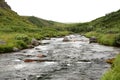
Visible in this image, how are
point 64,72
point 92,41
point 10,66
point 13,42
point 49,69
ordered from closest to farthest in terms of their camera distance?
point 64,72 < point 49,69 < point 10,66 < point 13,42 < point 92,41

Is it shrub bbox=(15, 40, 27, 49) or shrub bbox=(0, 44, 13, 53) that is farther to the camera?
shrub bbox=(15, 40, 27, 49)

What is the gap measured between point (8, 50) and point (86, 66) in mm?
22954

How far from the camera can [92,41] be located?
79750 mm

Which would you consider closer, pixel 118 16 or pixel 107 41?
pixel 107 41

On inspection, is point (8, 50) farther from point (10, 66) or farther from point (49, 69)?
point (49, 69)

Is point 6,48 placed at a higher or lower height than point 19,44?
lower

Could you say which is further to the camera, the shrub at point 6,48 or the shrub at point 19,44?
the shrub at point 19,44

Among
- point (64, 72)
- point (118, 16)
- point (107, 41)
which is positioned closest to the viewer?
point (64, 72)

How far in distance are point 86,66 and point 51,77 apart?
7.72 m

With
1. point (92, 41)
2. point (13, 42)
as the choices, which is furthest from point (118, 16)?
point (13, 42)

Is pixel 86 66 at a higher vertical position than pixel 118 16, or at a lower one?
lower

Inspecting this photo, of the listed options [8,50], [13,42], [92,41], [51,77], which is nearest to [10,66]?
[51,77]

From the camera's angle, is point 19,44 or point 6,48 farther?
point 19,44

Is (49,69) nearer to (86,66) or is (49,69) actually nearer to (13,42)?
(86,66)
